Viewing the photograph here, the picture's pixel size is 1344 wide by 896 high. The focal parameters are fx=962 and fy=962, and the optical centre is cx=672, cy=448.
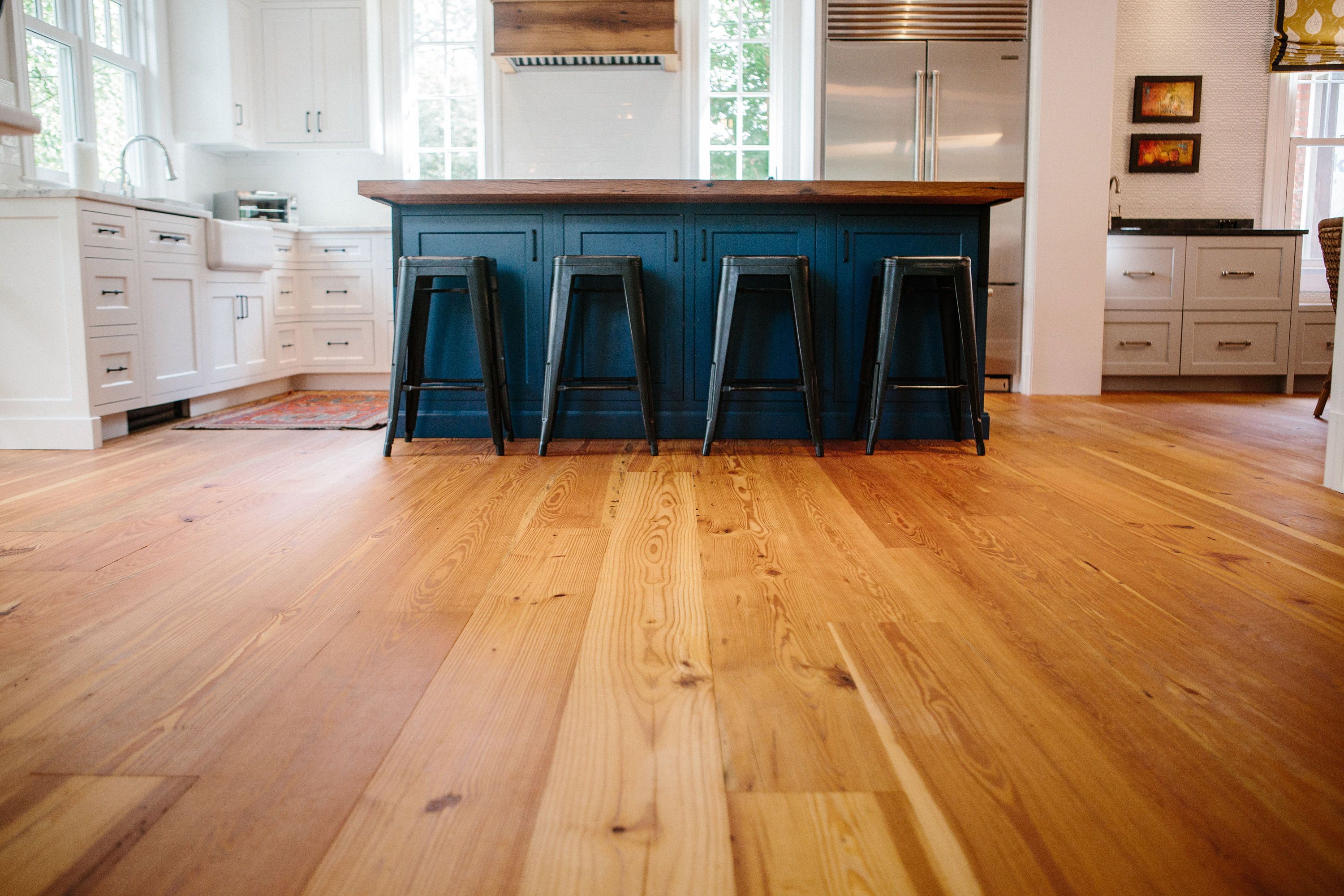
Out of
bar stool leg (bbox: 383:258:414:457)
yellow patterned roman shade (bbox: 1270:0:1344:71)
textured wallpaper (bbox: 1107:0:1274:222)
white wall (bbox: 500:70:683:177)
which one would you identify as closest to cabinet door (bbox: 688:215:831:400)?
bar stool leg (bbox: 383:258:414:457)

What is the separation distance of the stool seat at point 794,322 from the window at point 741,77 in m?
3.10

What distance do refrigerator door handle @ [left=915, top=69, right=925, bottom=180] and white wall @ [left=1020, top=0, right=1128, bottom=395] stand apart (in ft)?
2.00

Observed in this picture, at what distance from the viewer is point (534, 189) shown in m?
3.29

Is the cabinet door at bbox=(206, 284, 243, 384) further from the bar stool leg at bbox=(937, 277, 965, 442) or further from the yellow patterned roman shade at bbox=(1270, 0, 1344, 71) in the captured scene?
the yellow patterned roman shade at bbox=(1270, 0, 1344, 71)

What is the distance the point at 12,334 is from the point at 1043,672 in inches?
143

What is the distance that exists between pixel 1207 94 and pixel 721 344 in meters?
4.52

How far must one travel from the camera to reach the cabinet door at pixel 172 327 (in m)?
3.96

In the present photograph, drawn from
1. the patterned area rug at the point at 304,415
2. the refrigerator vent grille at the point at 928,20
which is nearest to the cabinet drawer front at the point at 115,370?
the patterned area rug at the point at 304,415

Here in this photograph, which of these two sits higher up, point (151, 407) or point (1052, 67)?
point (1052, 67)

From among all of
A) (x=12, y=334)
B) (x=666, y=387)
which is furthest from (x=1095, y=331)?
(x=12, y=334)

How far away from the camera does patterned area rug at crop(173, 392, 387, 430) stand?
4.04 meters

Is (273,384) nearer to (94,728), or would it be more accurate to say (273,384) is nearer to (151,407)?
(151,407)

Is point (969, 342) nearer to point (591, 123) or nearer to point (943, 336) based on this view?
point (943, 336)

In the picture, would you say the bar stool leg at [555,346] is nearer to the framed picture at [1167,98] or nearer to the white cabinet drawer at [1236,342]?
the white cabinet drawer at [1236,342]
